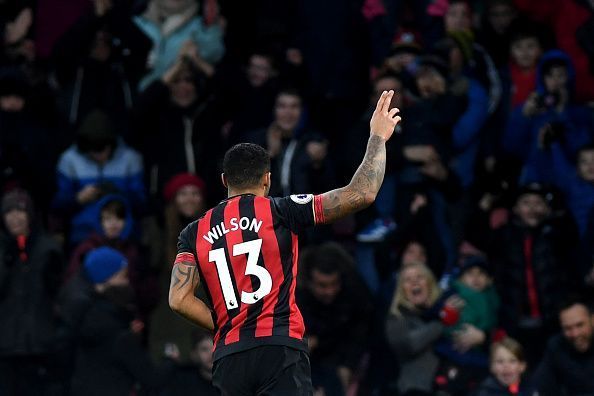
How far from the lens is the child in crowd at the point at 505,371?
12.6m

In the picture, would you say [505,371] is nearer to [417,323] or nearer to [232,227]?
[417,323]

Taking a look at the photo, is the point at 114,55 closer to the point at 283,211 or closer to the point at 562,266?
the point at 562,266

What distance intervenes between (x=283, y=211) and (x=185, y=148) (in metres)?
6.46

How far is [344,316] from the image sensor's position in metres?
13.2

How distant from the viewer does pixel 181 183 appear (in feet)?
46.1

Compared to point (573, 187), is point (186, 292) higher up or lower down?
lower down

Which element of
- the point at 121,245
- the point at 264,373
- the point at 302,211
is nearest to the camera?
the point at 264,373

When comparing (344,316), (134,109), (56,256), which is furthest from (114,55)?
(344,316)

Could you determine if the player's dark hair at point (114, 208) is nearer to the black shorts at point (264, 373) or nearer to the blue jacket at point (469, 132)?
the blue jacket at point (469, 132)

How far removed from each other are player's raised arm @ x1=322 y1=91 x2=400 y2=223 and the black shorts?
A: 0.74 metres

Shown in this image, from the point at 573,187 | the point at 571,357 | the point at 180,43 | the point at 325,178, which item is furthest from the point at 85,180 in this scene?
the point at 571,357

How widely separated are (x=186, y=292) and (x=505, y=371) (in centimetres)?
488

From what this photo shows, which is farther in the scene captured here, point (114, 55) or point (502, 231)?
point (114, 55)

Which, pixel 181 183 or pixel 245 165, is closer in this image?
pixel 245 165
